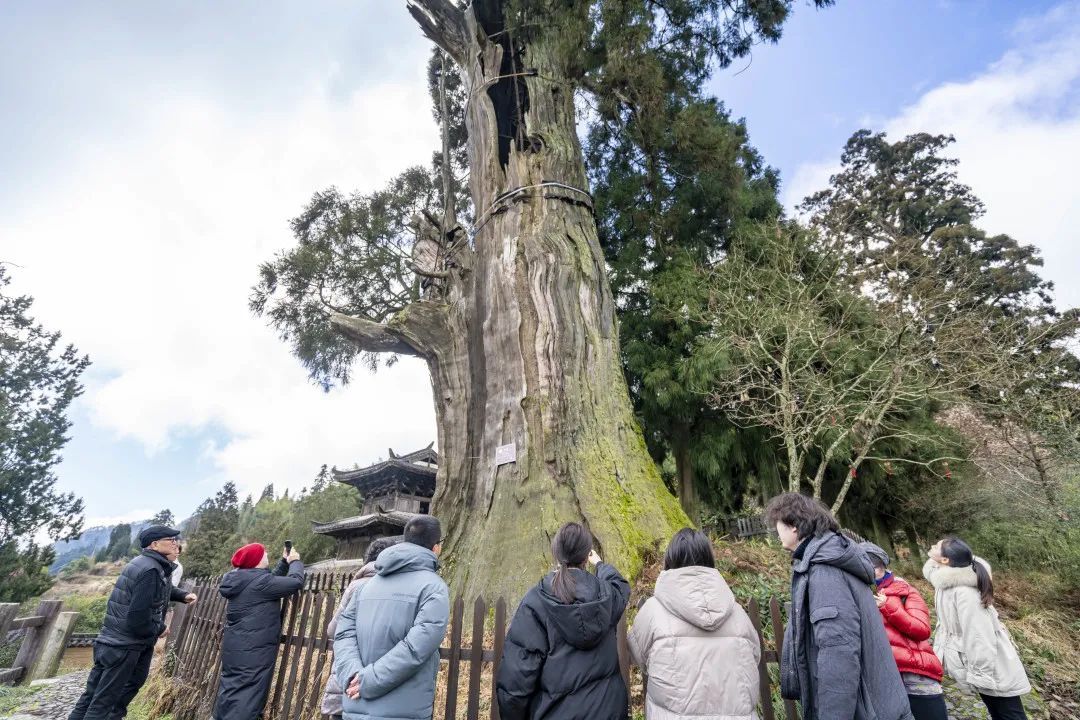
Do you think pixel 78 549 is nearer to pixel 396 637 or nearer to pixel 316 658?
pixel 316 658

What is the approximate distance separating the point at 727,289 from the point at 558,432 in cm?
484

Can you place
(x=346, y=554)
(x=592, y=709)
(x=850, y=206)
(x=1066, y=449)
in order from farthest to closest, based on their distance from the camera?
(x=346, y=554)
(x=850, y=206)
(x=1066, y=449)
(x=592, y=709)

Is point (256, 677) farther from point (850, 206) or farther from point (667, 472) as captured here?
point (850, 206)

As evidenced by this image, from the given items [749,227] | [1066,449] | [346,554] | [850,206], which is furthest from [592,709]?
[346,554]

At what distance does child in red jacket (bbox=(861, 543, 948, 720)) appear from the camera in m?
2.29

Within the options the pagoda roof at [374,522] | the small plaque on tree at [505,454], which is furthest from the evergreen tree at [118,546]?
the small plaque on tree at [505,454]

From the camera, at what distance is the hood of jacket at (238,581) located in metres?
3.47

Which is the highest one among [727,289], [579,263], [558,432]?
[727,289]

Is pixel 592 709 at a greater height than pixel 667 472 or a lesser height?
lesser

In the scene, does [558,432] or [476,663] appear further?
[558,432]

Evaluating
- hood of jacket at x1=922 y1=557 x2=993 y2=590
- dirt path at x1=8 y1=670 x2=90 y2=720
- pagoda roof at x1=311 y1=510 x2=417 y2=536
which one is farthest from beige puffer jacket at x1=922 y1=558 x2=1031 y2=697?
pagoda roof at x1=311 y1=510 x2=417 y2=536

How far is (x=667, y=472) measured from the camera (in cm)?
984

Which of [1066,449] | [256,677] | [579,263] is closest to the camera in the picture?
[256,677]

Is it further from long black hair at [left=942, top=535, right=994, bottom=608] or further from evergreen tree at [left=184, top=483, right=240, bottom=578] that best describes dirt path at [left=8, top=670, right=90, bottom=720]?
evergreen tree at [left=184, top=483, right=240, bottom=578]
